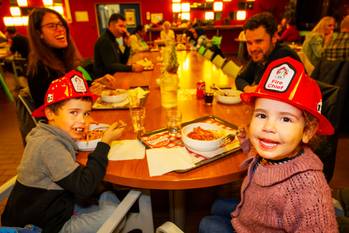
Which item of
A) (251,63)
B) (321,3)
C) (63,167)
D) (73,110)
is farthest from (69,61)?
(321,3)

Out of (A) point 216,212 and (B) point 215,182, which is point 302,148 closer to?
(B) point 215,182

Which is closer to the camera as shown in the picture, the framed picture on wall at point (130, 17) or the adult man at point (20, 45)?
the adult man at point (20, 45)

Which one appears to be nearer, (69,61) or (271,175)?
(271,175)

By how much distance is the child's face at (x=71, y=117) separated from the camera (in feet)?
3.65

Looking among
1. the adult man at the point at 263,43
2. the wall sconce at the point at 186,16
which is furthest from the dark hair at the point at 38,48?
the wall sconce at the point at 186,16

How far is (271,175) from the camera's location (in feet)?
2.68

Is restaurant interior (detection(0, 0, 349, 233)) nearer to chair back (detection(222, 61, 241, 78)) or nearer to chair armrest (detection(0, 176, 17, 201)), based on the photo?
chair back (detection(222, 61, 241, 78))

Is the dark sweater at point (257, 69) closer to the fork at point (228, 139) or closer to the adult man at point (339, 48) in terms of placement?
the fork at point (228, 139)

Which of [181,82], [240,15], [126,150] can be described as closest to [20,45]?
[181,82]

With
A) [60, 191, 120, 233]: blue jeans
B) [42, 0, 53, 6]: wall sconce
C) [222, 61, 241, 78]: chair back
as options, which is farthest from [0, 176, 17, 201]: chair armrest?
[42, 0, 53, 6]: wall sconce

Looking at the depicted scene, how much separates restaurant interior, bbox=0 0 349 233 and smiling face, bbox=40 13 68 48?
0.56 meters

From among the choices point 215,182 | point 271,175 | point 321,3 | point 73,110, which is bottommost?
point 215,182

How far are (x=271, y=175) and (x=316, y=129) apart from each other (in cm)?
22

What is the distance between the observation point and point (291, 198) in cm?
76
